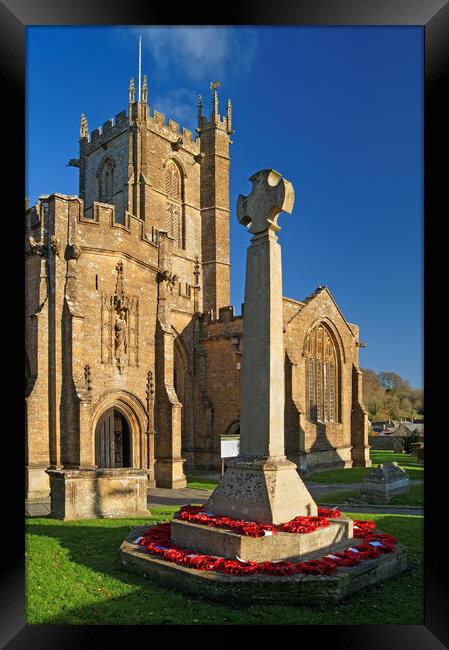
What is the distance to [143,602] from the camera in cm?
667

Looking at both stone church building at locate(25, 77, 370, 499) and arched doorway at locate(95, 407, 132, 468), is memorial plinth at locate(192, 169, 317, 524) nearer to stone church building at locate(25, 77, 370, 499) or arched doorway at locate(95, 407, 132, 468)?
stone church building at locate(25, 77, 370, 499)

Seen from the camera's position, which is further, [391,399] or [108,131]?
[391,399]

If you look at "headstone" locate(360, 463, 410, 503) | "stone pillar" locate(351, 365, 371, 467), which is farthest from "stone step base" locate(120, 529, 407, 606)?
"stone pillar" locate(351, 365, 371, 467)

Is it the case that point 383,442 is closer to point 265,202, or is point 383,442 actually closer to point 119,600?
point 265,202

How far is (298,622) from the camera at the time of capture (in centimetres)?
607

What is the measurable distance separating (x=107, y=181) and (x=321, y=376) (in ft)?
68.1

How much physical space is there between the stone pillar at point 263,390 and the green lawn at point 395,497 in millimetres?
8840

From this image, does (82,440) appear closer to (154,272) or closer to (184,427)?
(154,272)

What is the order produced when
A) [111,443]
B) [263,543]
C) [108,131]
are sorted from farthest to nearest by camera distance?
[108,131], [111,443], [263,543]

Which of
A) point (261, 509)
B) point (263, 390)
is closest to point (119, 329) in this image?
point (263, 390)

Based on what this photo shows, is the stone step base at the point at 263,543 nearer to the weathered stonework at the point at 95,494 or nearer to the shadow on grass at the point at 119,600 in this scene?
the shadow on grass at the point at 119,600

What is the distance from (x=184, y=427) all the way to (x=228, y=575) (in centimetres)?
2156
